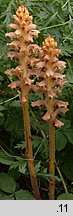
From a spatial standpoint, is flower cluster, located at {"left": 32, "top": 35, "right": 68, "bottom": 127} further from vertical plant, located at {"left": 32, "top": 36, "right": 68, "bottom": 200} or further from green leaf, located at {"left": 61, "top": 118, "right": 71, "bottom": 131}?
green leaf, located at {"left": 61, "top": 118, "right": 71, "bottom": 131}

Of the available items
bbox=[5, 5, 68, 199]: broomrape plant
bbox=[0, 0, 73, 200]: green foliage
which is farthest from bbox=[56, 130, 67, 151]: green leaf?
bbox=[5, 5, 68, 199]: broomrape plant

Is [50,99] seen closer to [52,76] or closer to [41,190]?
[52,76]

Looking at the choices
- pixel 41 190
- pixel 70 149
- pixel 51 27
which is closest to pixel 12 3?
pixel 51 27

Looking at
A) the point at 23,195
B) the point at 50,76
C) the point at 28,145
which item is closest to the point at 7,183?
the point at 23,195

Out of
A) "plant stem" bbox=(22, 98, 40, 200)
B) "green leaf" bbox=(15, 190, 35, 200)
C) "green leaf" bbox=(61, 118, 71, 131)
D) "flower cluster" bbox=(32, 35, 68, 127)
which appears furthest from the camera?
"green leaf" bbox=(61, 118, 71, 131)

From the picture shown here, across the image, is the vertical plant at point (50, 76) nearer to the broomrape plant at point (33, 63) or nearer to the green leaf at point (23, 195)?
the broomrape plant at point (33, 63)

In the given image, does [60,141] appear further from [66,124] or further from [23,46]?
[23,46]
